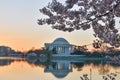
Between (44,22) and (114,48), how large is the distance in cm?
196

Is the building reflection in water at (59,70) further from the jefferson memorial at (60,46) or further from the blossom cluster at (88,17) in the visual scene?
the jefferson memorial at (60,46)

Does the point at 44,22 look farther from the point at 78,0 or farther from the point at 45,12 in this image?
the point at 78,0

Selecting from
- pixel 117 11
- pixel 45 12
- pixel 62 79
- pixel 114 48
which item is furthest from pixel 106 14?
pixel 62 79

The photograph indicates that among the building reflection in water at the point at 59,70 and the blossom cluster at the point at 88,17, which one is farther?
the building reflection in water at the point at 59,70

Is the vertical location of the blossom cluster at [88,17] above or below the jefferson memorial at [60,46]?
below

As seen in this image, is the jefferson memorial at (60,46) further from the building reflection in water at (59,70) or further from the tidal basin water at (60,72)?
the tidal basin water at (60,72)

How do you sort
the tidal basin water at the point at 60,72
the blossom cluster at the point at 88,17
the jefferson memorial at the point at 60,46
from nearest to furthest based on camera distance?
the blossom cluster at the point at 88,17
the tidal basin water at the point at 60,72
the jefferson memorial at the point at 60,46

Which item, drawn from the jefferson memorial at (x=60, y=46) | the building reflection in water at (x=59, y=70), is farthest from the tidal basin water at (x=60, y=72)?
the jefferson memorial at (x=60, y=46)

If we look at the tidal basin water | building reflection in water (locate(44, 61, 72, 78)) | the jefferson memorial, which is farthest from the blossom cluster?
the jefferson memorial

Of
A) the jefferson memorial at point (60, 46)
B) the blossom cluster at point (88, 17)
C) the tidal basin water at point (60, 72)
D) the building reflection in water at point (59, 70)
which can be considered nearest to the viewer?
the blossom cluster at point (88, 17)

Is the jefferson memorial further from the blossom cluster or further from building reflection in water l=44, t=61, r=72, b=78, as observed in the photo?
the blossom cluster

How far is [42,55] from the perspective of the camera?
4774 inches

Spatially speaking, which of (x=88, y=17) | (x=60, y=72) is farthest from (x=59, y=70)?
(x=88, y=17)

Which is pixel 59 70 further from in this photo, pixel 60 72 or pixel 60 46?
pixel 60 46
